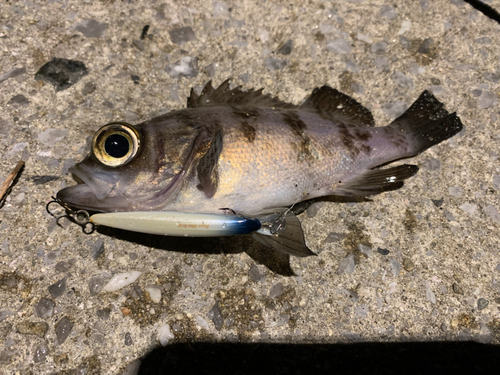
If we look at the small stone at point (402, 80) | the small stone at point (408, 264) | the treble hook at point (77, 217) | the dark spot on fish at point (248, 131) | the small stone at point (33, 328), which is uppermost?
the small stone at point (402, 80)

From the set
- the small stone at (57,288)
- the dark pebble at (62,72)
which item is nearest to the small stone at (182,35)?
the dark pebble at (62,72)

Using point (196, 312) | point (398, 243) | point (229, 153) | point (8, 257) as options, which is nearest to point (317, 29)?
point (229, 153)

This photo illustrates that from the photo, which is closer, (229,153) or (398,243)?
(229,153)

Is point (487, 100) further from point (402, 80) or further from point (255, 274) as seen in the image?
point (255, 274)

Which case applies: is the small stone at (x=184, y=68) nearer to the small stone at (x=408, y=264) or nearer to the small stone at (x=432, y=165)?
the small stone at (x=432, y=165)

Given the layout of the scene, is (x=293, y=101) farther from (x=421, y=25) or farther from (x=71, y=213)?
(x=71, y=213)

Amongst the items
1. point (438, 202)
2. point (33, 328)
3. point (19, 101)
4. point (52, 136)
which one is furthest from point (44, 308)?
point (438, 202)
